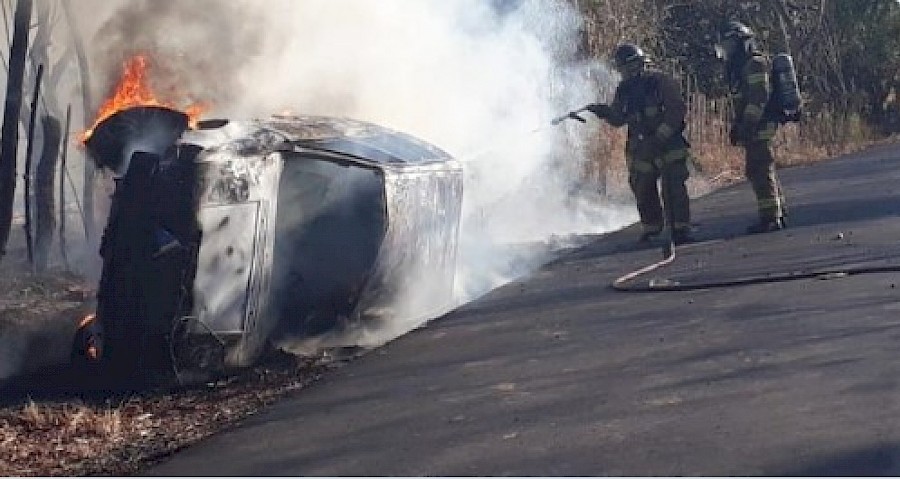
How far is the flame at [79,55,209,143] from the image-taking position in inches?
309

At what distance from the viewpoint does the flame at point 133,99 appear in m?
7.86

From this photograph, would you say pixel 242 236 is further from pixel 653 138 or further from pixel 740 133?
pixel 740 133

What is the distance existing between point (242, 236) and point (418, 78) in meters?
7.19

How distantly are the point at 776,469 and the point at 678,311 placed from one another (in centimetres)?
346

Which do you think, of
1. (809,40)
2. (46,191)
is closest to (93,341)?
(46,191)

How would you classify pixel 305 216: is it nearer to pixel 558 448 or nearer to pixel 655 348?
pixel 655 348

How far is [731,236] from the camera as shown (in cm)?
1152

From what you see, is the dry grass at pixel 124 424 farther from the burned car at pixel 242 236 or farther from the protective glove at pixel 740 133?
the protective glove at pixel 740 133

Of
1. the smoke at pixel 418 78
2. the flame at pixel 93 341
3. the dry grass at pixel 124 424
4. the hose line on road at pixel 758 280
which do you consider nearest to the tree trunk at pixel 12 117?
the smoke at pixel 418 78

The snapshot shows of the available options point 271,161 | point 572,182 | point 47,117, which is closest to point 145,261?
point 271,161

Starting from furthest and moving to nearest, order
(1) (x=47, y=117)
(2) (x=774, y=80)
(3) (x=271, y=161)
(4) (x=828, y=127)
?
(4) (x=828, y=127)
(1) (x=47, y=117)
(2) (x=774, y=80)
(3) (x=271, y=161)

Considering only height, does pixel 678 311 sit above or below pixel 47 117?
below

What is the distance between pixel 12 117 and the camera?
10102 millimetres

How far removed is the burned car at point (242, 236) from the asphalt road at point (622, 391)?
656mm
